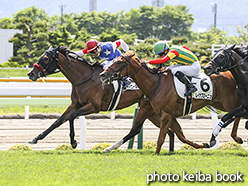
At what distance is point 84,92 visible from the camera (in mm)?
7844

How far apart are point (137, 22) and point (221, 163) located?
71056mm

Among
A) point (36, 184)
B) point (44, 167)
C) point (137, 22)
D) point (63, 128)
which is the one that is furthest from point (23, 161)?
point (137, 22)

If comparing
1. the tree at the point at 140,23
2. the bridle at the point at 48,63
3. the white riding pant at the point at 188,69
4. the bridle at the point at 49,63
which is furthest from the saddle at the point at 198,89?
the tree at the point at 140,23

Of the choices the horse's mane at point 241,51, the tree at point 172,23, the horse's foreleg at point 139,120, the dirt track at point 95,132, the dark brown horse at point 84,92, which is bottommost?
the tree at point 172,23

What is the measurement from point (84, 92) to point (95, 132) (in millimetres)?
2935

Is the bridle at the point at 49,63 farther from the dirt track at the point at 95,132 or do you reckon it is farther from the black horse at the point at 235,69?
the black horse at the point at 235,69

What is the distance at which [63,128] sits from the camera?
11.3 metres

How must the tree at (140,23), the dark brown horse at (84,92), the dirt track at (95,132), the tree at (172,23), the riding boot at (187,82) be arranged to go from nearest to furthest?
the riding boot at (187,82)
the dark brown horse at (84,92)
the dirt track at (95,132)
the tree at (172,23)
the tree at (140,23)

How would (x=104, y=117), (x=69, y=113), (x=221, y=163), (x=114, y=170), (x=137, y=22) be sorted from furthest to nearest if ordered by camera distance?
1. (x=137, y=22)
2. (x=104, y=117)
3. (x=69, y=113)
4. (x=221, y=163)
5. (x=114, y=170)

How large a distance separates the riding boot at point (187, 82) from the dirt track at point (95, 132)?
1.85 metres

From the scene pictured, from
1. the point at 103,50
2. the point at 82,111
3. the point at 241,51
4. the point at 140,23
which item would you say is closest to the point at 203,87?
the point at 241,51

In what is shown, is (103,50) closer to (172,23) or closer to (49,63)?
(49,63)

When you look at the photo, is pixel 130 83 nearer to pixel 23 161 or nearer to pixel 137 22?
pixel 23 161

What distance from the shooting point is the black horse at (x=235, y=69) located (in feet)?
23.8
